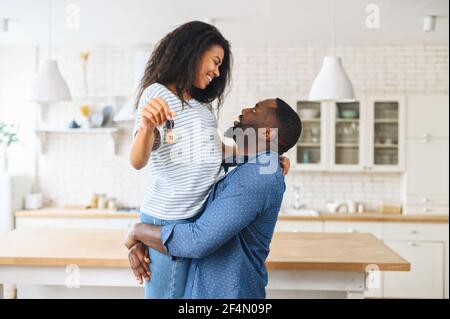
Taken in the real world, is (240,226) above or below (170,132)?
below

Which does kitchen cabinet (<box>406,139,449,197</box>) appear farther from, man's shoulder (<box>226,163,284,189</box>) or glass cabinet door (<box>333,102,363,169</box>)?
man's shoulder (<box>226,163,284,189</box>)

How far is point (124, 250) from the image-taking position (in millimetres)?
1929

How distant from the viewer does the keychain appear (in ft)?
3.94

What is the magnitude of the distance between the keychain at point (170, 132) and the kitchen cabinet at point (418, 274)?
2.79 meters

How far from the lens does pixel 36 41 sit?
9.75ft

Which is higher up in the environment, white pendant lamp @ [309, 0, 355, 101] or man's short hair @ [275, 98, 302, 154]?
white pendant lamp @ [309, 0, 355, 101]

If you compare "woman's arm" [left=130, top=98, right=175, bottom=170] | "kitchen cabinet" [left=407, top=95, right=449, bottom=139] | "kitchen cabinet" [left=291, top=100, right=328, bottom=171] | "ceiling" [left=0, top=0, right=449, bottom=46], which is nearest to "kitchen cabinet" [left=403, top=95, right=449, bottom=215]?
"kitchen cabinet" [left=407, top=95, right=449, bottom=139]

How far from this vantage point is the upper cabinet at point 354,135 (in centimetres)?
382

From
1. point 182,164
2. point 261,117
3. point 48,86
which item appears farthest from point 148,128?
point 48,86

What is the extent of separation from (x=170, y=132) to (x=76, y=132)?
3.07m

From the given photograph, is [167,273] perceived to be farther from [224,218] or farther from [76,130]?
[76,130]

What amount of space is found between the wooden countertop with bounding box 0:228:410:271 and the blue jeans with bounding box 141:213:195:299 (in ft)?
1.77
